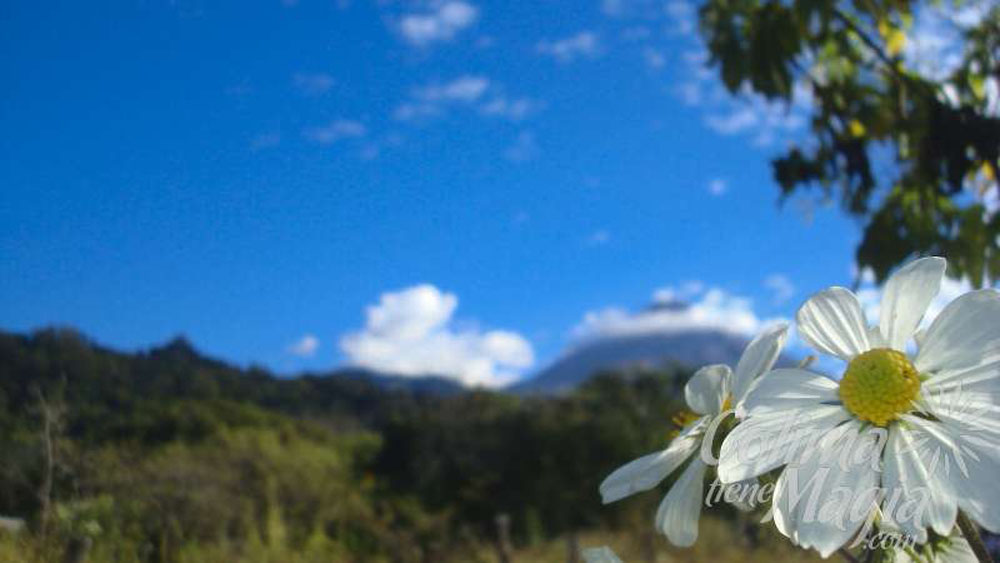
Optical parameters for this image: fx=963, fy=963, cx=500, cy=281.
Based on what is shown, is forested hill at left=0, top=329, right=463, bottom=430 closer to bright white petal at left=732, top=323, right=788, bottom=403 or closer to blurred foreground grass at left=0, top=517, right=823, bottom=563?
blurred foreground grass at left=0, top=517, right=823, bottom=563

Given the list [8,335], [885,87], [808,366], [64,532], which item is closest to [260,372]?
[8,335]

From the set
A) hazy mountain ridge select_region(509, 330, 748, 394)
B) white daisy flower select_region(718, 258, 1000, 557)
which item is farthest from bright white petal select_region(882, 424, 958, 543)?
hazy mountain ridge select_region(509, 330, 748, 394)

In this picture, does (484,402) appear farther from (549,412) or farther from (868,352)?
(868,352)

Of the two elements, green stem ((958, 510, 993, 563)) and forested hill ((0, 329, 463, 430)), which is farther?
forested hill ((0, 329, 463, 430))

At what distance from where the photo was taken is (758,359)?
67cm

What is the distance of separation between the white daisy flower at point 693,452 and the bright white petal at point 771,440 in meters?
0.05

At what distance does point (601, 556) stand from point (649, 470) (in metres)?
0.08

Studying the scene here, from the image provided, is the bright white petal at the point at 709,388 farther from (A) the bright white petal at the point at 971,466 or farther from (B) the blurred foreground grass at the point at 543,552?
(B) the blurred foreground grass at the point at 543,552

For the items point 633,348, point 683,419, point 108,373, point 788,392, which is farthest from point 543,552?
point 633,348

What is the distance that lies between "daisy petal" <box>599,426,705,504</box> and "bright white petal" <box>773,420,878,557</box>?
0.12 meters

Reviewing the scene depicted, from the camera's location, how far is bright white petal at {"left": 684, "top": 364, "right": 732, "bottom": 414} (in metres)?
0.71

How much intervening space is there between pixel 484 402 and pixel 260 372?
15.6 feet

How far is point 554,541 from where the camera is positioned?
10859mm

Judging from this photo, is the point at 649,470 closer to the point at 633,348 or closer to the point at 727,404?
the point at 727,404
